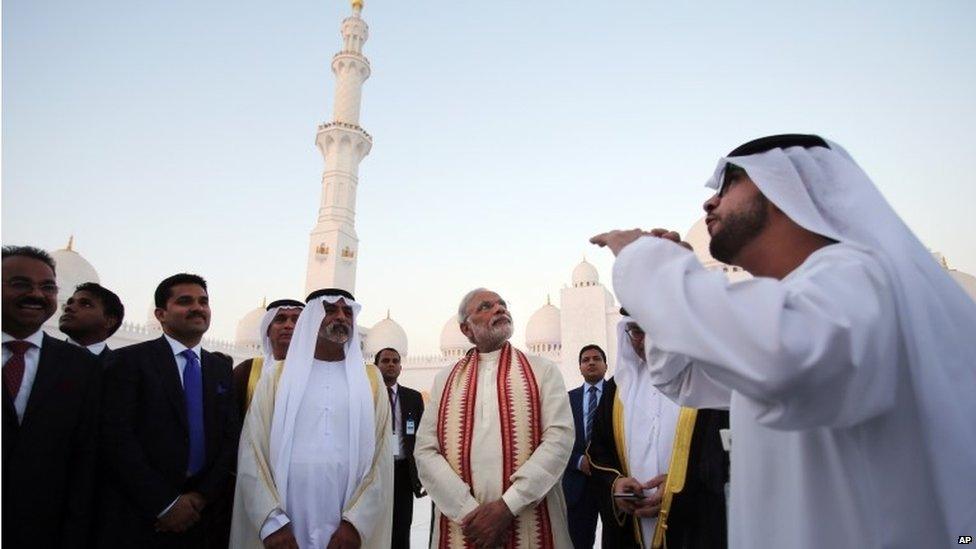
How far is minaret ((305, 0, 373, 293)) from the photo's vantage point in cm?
2047

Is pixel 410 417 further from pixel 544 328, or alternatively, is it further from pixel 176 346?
pixel 544 328

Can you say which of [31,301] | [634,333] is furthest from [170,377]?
[634,333]

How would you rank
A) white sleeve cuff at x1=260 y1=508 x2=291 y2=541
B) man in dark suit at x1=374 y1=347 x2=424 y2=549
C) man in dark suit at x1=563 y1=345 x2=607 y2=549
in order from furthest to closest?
man in dark suit at x1=374 y1=347 x2=424 y2=549
man in dark suit at x1=563 y1=345 x2=607 y2=549
white sleeve cuff at x1=260 y1=508 x2=291 y2=541

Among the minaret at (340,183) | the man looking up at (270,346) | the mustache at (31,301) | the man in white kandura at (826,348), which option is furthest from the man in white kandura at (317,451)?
the minaret at (340,183)

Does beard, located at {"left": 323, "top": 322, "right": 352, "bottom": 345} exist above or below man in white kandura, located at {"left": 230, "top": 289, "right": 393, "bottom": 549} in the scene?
above

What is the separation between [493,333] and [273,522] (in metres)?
1.35

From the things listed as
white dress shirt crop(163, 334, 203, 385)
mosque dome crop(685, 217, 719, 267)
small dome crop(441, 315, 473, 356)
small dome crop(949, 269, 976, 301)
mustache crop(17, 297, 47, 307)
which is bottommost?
white dress shirt crop(163, 334, 203, 385)

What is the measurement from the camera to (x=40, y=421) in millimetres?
2104

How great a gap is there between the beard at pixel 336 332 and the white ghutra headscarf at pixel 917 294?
2381mm

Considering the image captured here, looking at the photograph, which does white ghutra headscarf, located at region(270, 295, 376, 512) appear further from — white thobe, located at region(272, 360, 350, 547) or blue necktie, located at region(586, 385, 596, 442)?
blue necktie, located at region(586, 385, 596, 442)

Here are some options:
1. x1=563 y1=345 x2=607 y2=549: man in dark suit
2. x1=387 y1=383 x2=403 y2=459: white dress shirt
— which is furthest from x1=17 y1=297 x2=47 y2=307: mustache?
x1=563 y1=345 x2=607 y2=549: man in dark suit

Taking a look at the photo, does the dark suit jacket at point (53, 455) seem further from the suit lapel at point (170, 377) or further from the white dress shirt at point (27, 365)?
the suit lapel at point (170, 377)

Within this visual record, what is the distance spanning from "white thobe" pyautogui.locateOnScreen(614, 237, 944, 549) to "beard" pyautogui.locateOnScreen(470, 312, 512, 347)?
180cm

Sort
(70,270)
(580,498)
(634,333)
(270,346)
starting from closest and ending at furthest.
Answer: (634,333), (580,498), (270,346), (70,270)
